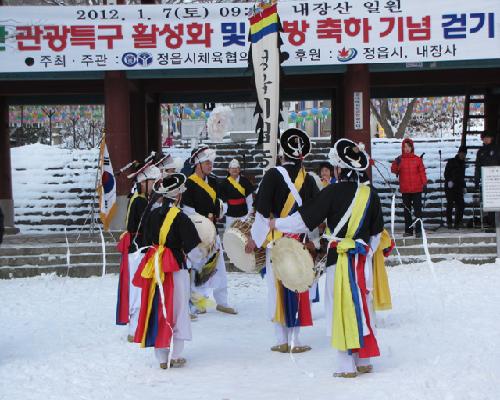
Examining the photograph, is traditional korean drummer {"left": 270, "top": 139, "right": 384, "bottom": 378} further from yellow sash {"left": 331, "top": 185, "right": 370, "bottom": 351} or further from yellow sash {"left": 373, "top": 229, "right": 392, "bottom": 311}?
yellow sash {"left": 373, "top": 229, "right": 392, "bottom": 311}

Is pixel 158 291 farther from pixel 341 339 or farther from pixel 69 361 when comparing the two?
pixel 341 339

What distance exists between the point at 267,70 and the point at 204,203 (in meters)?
1.59

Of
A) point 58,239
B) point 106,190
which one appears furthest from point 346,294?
point 58,239

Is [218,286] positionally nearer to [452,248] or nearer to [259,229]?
[259,229]

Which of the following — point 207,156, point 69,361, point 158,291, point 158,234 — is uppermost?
point 207,156

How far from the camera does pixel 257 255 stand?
283 inches

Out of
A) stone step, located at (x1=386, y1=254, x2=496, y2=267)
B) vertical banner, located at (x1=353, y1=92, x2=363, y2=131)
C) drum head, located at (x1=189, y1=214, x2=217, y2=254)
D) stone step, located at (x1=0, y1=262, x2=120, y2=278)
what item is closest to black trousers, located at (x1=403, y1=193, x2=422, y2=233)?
stone step, located at (x1=386, y1=254, x2=496, y2=267)

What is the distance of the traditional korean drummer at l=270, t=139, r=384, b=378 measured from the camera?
19.4 feet

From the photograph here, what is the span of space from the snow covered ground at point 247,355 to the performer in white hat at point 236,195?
5.45 ft

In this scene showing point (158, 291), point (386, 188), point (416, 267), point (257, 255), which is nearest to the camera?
point (158, 291)

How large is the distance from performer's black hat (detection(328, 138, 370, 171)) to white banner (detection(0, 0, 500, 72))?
652 cm

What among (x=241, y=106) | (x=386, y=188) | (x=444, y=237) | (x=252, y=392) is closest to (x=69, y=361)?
(x=252, y=392)

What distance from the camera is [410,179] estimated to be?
12414mm

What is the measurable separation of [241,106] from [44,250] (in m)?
18.6
